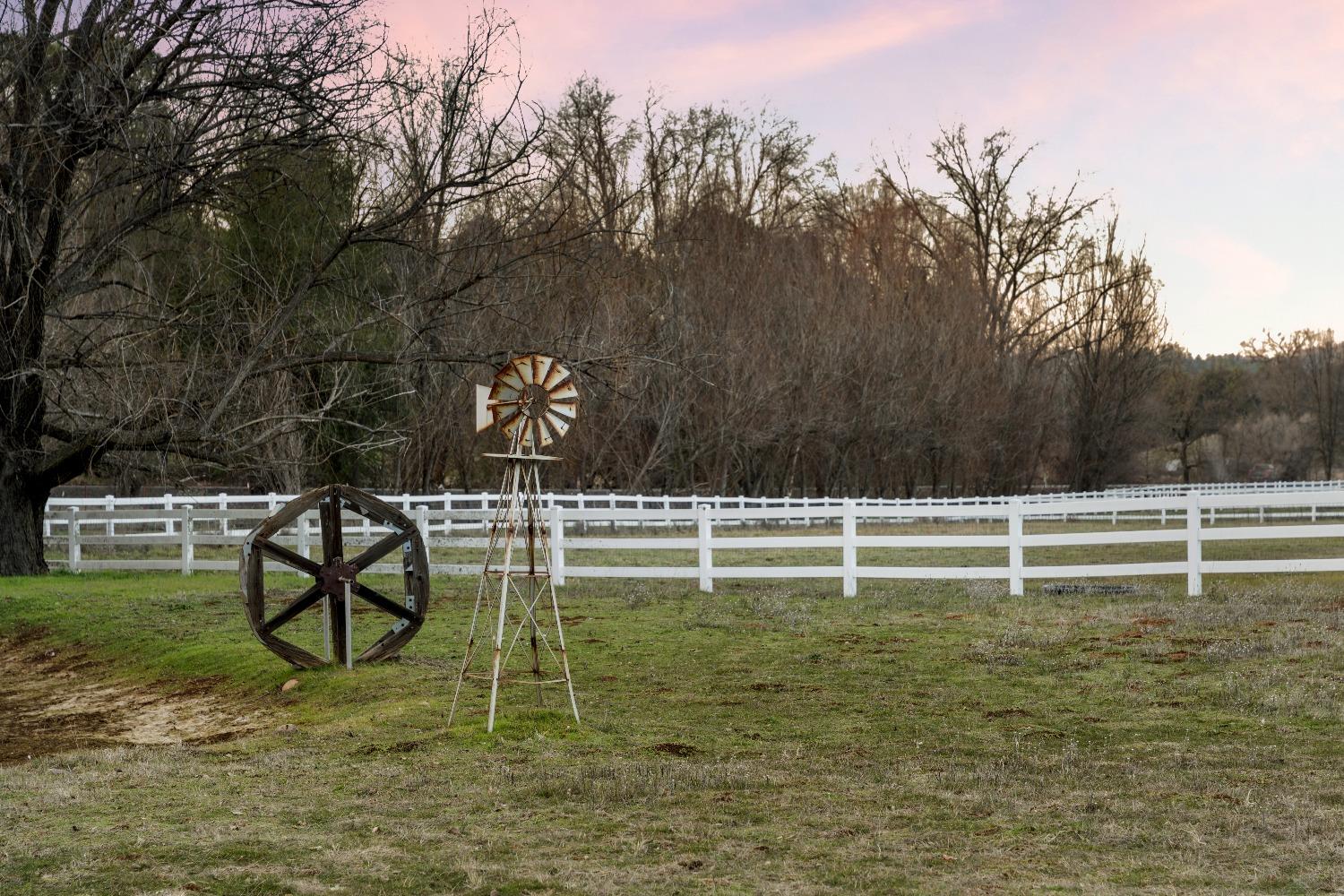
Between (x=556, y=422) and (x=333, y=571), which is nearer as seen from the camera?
(x=556, y=422)

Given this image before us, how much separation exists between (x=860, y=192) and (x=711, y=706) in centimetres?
4763

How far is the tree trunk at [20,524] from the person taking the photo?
65.2 ft

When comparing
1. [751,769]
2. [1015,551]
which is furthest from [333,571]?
[1015,551]

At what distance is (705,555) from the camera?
58.6 feet

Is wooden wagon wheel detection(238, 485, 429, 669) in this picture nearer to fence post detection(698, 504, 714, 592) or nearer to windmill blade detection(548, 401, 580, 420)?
windmill blade detection(548, 401, 580, 420)

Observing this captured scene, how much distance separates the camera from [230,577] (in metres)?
21.8

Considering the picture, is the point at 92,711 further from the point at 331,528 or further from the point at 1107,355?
the point at 1107,355

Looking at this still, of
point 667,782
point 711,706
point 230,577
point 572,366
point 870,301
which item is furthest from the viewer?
point 870,301

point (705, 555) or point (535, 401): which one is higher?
point (535, 401)

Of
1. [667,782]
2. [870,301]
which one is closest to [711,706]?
A: [667,782]

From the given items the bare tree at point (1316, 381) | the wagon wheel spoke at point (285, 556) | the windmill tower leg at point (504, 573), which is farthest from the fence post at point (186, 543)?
the bare tree at point (1316, 381)

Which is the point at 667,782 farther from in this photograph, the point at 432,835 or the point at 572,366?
the point at 572,366

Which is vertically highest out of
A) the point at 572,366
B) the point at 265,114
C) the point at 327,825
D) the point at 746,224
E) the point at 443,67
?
the point at 746,224

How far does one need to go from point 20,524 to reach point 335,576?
1113 centimetres
